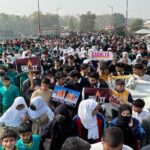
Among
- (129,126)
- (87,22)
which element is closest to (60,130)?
(129,126)

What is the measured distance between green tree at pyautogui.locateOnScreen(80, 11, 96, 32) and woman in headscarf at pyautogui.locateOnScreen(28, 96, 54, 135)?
92.6 meters

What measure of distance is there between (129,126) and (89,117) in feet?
1.74

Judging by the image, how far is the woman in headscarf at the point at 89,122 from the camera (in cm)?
531

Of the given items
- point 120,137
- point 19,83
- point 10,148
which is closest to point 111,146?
point 120,137

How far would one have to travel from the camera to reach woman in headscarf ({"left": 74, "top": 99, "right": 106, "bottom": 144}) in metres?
5.31

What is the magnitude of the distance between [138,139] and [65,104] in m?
1.55

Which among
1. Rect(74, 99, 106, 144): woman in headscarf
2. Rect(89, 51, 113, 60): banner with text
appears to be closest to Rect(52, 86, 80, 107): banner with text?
Rect(74, 99, 106, 144): woman in headscarf

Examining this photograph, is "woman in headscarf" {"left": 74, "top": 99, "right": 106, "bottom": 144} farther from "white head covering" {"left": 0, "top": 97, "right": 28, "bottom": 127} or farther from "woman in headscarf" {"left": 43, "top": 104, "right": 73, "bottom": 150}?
"white head covering" {"left": 0, "top": 97, "right": 28, "bottom": 127}

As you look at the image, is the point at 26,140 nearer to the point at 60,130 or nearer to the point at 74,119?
the point at 60,130

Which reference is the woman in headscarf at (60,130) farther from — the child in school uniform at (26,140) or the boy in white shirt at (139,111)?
the boy in white shirt at (139,111)

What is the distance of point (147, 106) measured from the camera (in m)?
6.72

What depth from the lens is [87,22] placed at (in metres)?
99.9

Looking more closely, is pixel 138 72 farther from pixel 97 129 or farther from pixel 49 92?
pixel 97 129

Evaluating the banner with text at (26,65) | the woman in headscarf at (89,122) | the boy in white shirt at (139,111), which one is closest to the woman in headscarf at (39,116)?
the woman in headscarf at (89,122)
